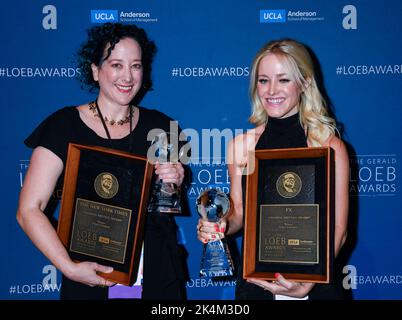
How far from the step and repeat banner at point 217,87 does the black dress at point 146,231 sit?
94 cm

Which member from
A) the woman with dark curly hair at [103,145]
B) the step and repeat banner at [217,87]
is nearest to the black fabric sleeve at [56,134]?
the woman with dark curly hair at [103,145]

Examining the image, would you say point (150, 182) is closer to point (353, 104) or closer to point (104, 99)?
point (104, 99)

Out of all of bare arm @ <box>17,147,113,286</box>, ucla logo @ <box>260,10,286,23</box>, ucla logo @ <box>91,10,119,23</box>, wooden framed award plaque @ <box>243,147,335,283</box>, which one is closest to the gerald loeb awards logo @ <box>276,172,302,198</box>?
wooden framed award plaque @ <box>243,147,335,283</box>

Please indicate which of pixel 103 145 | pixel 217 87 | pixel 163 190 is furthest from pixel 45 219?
pixel 217 87

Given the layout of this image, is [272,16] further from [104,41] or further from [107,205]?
[107,205]

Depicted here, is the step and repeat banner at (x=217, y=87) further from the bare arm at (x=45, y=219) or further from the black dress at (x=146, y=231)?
the bare arm at (x=45, y=219)

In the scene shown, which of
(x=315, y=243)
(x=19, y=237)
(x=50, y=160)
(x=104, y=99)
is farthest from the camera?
(x=19, y=237)

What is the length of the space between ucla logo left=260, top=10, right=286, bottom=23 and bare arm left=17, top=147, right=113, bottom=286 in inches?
64.5

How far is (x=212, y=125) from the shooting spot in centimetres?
306

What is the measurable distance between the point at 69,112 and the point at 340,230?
119 cm

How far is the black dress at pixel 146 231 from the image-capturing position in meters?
2.01

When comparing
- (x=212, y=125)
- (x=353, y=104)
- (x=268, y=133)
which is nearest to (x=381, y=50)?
(x=353, y=104)

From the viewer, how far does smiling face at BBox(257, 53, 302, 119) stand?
207 cm

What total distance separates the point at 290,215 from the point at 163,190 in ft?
1.69
